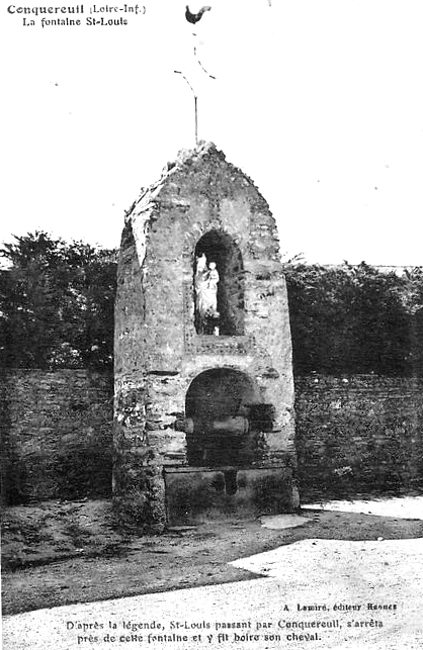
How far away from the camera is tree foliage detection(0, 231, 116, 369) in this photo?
→ 1086cm

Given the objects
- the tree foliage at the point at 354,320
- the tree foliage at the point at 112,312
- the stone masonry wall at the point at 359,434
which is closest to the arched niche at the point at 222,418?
the tree foliage at the point at 112,312

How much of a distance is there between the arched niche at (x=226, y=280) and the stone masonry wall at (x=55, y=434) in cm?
223

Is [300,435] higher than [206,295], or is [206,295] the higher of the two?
[206,295]

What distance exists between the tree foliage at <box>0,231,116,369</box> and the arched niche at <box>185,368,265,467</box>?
6.73 ft

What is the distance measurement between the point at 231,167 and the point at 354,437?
526cm

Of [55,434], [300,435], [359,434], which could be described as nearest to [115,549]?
[55,434]

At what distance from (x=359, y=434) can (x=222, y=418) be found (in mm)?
3504

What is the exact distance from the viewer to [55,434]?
1049 cm

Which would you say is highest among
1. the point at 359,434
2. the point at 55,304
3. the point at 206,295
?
the point at 55,304

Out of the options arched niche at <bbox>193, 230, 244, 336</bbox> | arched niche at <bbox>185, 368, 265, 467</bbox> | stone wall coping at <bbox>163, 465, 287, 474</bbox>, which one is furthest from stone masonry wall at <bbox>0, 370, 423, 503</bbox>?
arched niche at <bbox>193, 230, 244, 336</bbox>

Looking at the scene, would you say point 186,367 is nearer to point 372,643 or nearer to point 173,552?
point 173,552

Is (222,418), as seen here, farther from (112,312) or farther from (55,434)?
(112,312)

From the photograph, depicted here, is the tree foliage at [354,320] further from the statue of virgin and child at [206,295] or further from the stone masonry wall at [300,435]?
the statue of virgin and child at [206,295]

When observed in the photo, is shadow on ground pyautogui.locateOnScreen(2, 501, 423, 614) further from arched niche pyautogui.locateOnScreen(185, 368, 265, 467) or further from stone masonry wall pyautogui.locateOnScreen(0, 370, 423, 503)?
arched niche pyautogui.locateOnScreen(185, 368, 265, 467)
